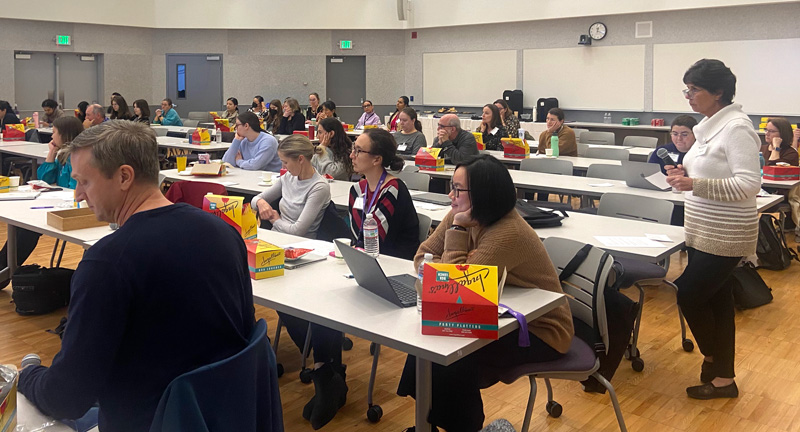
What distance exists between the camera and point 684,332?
4371 mm

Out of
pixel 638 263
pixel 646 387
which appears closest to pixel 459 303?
pixel 646 387

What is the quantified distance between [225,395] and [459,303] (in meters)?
0.84

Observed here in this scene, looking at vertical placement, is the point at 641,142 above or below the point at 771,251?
above

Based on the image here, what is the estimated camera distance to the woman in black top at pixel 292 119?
11.6 metres

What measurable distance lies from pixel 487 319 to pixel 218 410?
923 millimetres

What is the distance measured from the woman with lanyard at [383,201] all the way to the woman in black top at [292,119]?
7708 millimetres

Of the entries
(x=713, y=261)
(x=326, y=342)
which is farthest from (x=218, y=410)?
(x=713, y=261)

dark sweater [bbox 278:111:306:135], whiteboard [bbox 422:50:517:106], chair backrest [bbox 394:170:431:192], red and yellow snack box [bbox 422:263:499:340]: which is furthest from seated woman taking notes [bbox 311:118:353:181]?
whiteboard [bbox 422:50:517:106]

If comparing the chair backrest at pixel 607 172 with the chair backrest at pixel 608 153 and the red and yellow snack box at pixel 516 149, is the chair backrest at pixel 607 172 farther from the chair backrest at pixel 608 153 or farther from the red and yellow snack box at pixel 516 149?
the chair backrest at pixel 608 153

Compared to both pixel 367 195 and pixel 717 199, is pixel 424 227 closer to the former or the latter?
pixel 367 195

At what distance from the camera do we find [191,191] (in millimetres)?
4797

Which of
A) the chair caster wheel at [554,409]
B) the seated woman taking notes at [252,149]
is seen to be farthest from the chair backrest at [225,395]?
the seated woman taking notes at [252,149]

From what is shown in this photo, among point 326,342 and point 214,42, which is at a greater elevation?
point 214,42

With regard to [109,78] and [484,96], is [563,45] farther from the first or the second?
[109,78]
